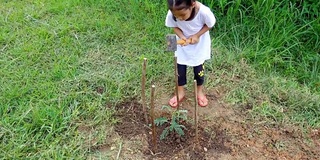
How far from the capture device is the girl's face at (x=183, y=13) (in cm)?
197

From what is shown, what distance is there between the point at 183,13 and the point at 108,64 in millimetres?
1074

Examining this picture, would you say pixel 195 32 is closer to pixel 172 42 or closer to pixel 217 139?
pixel 172 42

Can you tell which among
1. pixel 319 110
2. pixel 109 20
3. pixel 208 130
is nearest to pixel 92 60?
pixel 109 20

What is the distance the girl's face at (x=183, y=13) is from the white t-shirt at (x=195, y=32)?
2.5 inches

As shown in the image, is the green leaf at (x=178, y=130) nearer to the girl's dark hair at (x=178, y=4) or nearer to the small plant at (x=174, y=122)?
the small plant at (x=174, y=122)

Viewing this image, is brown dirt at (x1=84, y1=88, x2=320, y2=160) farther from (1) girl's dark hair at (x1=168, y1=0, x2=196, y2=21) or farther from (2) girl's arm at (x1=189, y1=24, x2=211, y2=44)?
(1) girl's dark hair at (x1=168, y1=0, x2=196, y2=21)

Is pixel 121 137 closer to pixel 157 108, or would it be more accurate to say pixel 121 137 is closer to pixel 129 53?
pixel 157 108

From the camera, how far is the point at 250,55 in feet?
9.63

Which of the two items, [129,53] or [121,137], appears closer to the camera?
[121,137]

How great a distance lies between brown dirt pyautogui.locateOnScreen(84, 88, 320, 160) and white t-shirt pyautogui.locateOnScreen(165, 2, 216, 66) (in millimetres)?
418

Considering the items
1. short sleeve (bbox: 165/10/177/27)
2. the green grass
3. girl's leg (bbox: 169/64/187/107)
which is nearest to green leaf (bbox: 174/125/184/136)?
girl's leg (bbox: 169/64/187/107)

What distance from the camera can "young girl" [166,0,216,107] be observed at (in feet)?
6.52

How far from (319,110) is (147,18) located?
165cm

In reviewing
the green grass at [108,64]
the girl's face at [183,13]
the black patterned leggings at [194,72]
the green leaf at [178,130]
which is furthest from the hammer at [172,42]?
the green grass at [108,64]
